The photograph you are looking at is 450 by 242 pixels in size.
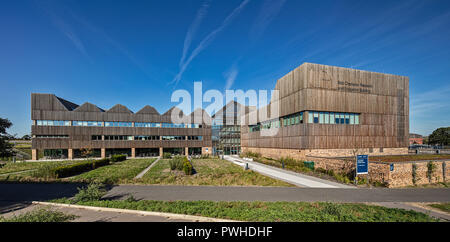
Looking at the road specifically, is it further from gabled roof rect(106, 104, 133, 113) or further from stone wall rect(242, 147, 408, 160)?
gabled roof rect(106, 104, 133, 113)

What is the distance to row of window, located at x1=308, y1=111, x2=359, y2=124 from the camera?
2491 cm

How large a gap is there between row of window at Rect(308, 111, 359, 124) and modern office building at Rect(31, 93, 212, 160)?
24.8 metres

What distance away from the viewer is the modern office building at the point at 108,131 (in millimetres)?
36969

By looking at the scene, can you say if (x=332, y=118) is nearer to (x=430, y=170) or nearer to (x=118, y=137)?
(x=430, y=170)

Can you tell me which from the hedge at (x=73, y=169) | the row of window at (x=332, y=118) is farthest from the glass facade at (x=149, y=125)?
the row of window at (x=332, y=118)

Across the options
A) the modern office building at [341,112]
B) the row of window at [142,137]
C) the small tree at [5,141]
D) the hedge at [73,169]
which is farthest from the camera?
the row of window at [142,137]

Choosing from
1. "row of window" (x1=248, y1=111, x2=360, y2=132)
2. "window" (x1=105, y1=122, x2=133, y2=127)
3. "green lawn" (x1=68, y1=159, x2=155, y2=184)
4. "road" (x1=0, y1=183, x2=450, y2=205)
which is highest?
"row of window" (x1=248, y1=111, x2=360, y2=132)

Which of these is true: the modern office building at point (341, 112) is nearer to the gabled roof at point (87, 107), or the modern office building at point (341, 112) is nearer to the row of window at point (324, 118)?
the row of window at point (324, 118)

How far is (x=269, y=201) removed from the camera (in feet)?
32.1

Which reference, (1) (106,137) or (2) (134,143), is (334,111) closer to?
(2) (134,143)

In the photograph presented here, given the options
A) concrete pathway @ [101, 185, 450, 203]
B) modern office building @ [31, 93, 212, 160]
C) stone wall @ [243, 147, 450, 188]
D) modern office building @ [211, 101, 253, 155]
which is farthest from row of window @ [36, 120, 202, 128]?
stone wall @ [243, 147, 450, 188]

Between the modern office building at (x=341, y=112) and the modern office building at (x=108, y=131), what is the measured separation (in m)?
21.9
